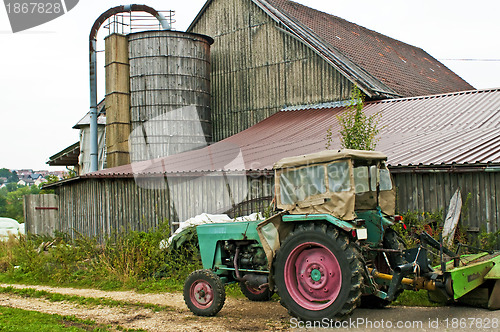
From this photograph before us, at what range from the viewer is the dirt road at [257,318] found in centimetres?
620

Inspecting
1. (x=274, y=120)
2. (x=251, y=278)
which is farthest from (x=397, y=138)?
(x=274, y=120)

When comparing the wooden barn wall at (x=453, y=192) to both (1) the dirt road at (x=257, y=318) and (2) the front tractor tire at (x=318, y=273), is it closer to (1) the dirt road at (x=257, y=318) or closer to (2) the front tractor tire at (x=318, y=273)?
(1) the dirt road at (x=257, y=318)

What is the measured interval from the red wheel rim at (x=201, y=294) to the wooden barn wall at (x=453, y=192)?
498cm

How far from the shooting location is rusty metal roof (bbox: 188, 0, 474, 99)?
18.4 meters

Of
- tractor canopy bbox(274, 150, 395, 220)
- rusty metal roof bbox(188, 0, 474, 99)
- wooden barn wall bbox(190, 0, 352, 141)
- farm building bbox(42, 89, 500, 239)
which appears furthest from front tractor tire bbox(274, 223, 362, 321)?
wooden barn wall bbox(190, 0, 352, 141)

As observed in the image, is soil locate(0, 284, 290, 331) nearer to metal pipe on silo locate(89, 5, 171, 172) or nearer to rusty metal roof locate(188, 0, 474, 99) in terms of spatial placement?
rusty metal roof locate(188, 0, 474, 99)

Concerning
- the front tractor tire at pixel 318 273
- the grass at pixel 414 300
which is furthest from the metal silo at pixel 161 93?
the front tractor tire at pixel 318 273

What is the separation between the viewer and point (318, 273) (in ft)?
20.5

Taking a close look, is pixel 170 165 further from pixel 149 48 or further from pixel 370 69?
pixel 370 69

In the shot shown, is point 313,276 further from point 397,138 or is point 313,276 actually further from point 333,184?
point 397,138

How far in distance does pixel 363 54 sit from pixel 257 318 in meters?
16.4

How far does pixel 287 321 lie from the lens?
6.87m

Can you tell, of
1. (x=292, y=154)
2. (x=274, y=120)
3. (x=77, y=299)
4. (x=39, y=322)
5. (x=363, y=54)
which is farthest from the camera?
(x=363, y=54)

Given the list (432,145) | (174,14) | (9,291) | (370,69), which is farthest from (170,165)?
(174,14)
